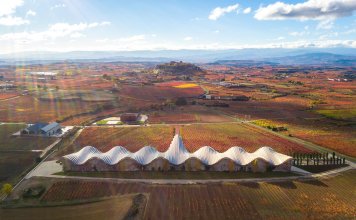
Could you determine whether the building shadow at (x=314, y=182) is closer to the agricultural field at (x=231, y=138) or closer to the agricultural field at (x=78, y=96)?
the agricultural field at (x=231, y=138)

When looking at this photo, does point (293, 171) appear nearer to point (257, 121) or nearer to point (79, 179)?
point (79, 179)

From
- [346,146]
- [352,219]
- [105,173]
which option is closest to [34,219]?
[105,173]

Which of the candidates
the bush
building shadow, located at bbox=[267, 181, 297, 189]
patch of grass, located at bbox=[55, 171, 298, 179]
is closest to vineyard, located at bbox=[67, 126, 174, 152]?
patch of grass, located at bbox=[55, 171, 298, 179]

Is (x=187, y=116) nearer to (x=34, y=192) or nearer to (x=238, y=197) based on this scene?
(x=238, y=197)

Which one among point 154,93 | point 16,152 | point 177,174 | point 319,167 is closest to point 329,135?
point 319,167

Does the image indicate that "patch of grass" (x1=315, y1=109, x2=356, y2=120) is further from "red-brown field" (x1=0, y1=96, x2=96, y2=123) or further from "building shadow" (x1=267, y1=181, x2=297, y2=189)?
"red-brown field" (x1=0, y1=96, x2=96, y2=123)

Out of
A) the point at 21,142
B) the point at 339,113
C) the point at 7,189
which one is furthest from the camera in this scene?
the point at 339,113

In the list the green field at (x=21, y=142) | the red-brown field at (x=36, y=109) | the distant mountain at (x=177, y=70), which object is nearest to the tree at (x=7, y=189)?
the green field at (x=21, y=142)
